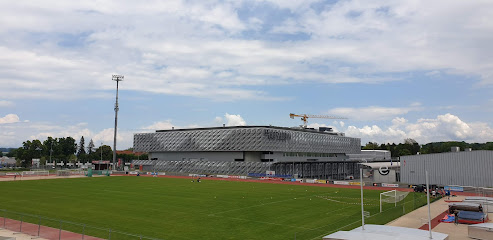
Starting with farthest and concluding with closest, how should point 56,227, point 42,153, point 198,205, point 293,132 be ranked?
point 42,153, point 293,132, point 198,205, point 56,227

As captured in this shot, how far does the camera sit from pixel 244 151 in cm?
14338

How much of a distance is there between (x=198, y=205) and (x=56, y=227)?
1886 cm

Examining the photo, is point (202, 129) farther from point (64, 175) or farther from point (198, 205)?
point (198, 205)

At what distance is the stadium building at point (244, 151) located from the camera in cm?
13875

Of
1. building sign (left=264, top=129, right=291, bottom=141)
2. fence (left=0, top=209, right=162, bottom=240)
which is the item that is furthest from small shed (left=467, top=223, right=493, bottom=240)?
building sign (left=264, top=129, right=291, bottom=141)

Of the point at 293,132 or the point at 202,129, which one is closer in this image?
the point at 293,132

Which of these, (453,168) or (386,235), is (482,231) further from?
(453,168)

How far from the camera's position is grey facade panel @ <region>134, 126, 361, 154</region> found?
454 ft

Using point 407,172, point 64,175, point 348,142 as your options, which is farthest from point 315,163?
point 64,175

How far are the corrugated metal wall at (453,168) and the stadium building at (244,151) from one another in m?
61.3

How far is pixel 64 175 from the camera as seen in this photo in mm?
112000

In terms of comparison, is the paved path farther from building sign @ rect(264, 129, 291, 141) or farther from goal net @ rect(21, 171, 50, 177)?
goal net @ rect(21, 171, 50, 177)

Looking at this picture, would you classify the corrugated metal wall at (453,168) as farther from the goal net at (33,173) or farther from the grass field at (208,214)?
the goal net at (33,173)

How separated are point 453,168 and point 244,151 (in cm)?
8446
